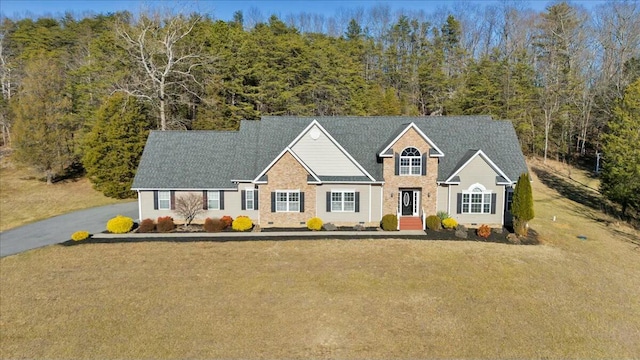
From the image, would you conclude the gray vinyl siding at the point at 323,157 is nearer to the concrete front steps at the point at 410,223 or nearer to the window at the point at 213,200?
the concrete front steps at the point at 410,223

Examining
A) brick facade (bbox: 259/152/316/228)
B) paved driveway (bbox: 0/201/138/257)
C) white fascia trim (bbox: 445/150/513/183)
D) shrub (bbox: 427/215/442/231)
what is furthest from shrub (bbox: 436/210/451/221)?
paved driveway (bbox: 0/201/138/257)

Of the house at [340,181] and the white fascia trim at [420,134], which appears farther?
the house at [340,181]

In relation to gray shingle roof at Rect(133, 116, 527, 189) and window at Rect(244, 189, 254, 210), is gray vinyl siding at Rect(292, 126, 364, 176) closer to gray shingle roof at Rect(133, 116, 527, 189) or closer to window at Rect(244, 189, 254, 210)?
gray shingle roof at Rect(133, 116, 527, 189)

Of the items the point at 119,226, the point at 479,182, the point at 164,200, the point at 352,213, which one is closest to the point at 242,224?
the point at 164,200

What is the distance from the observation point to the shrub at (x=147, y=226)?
2544cm

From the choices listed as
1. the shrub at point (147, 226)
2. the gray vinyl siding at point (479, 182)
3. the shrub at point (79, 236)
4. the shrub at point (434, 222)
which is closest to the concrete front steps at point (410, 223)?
the shrub at point (434, 222)

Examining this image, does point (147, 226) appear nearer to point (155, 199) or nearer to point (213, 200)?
point (155, 199)

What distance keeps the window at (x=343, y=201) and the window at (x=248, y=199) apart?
5.50 metres

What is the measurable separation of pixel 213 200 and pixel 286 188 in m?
5.21

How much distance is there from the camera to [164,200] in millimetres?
27078

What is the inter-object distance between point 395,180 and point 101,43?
3885 cm

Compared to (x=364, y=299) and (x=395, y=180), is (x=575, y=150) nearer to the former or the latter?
(x=395, y=180)

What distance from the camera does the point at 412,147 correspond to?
1035 inches

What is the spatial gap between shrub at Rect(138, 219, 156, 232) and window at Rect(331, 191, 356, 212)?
11535 mm
